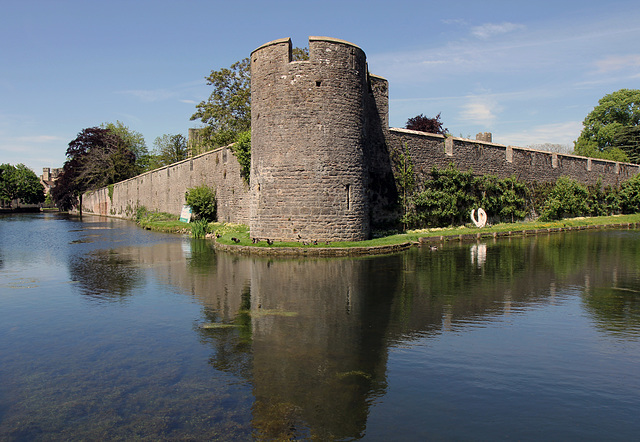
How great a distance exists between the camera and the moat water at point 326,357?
3.81 meters

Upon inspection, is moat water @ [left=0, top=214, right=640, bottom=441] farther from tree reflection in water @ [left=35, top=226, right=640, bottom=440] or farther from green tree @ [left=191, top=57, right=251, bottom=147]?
green tree @ [left=191, top=57, right=251, bottom=147]

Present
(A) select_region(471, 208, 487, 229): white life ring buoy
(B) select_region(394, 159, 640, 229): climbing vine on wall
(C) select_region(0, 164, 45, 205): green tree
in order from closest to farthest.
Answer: (B) select_region(394, 159, 640, 229): climbing vine on wall < (A) select_region(471, 208, 487, 229): white life ring buoy < (C) select_region(0, 164, 45, 205): green tree

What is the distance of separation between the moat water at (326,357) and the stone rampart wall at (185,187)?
1462 centimetres

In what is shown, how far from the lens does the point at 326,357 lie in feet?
17.2

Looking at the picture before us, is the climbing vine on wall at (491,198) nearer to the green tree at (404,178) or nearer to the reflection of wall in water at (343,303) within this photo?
the green tree at (404,178)

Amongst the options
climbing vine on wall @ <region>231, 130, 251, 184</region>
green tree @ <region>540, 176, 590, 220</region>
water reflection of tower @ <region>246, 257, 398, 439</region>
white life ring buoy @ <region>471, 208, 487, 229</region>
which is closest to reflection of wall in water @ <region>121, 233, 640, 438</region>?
water reflection of tower @ <region>246, 257, 398, 439</region>

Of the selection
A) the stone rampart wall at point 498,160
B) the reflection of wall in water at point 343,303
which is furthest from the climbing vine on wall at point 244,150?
the reflection of wall in water at point 343,303

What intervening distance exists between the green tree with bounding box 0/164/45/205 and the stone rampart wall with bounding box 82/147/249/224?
48513 millimetres

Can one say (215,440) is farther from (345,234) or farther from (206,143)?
(206,143)

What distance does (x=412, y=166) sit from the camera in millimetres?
22125

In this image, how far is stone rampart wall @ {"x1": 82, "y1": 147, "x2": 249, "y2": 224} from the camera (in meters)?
25.0

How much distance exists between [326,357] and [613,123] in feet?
231

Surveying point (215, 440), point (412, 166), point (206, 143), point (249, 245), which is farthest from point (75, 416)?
point (206, 143)

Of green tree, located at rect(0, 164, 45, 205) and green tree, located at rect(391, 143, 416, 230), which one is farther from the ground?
green tree, located at rect(0, 164, 45, 205)
